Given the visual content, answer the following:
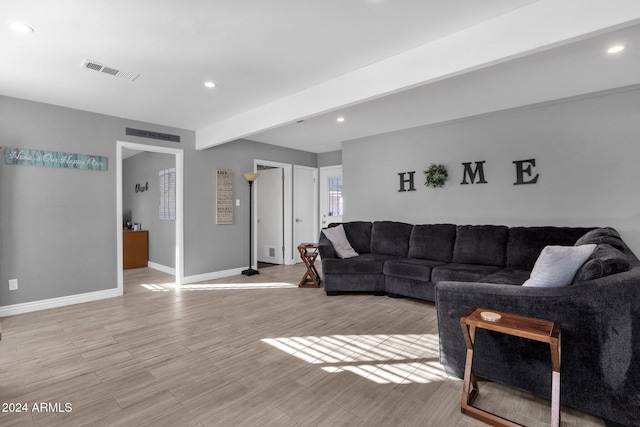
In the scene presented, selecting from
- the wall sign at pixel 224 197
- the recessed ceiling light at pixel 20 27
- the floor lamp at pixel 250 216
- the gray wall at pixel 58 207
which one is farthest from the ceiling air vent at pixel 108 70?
the floor lamp at pixel 250 216

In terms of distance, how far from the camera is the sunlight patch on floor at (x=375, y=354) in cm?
223

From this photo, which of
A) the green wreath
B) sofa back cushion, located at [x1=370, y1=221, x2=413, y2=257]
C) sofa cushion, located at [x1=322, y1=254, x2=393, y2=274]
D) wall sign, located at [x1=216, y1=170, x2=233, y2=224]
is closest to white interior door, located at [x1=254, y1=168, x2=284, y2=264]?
wall sign, located at [x1=216, y1=170, x2=233, y2=224]

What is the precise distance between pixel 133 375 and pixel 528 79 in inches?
174

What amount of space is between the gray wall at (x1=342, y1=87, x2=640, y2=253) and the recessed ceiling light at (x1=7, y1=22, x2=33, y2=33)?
4.56 m

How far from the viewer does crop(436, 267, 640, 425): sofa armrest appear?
1552 mm

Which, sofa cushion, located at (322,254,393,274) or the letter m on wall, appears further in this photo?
the letter m on wall

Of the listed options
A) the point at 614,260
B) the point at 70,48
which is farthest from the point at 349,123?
the point at 614,260

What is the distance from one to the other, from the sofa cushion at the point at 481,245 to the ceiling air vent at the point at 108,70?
13.7 feet

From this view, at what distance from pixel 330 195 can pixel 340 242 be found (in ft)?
8.00

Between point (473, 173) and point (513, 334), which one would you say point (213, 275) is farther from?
point (513, 334)

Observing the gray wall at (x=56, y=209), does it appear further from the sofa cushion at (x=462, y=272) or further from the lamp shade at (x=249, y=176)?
the sofa cushion at (x=462, y=272)

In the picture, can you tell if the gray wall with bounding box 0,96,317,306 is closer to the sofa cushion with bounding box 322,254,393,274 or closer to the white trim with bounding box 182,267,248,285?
the white trim with bounding box 182,267,248,285

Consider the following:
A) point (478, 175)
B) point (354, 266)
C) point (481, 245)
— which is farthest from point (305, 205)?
point (481, 245)

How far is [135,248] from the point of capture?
6.43 metres
